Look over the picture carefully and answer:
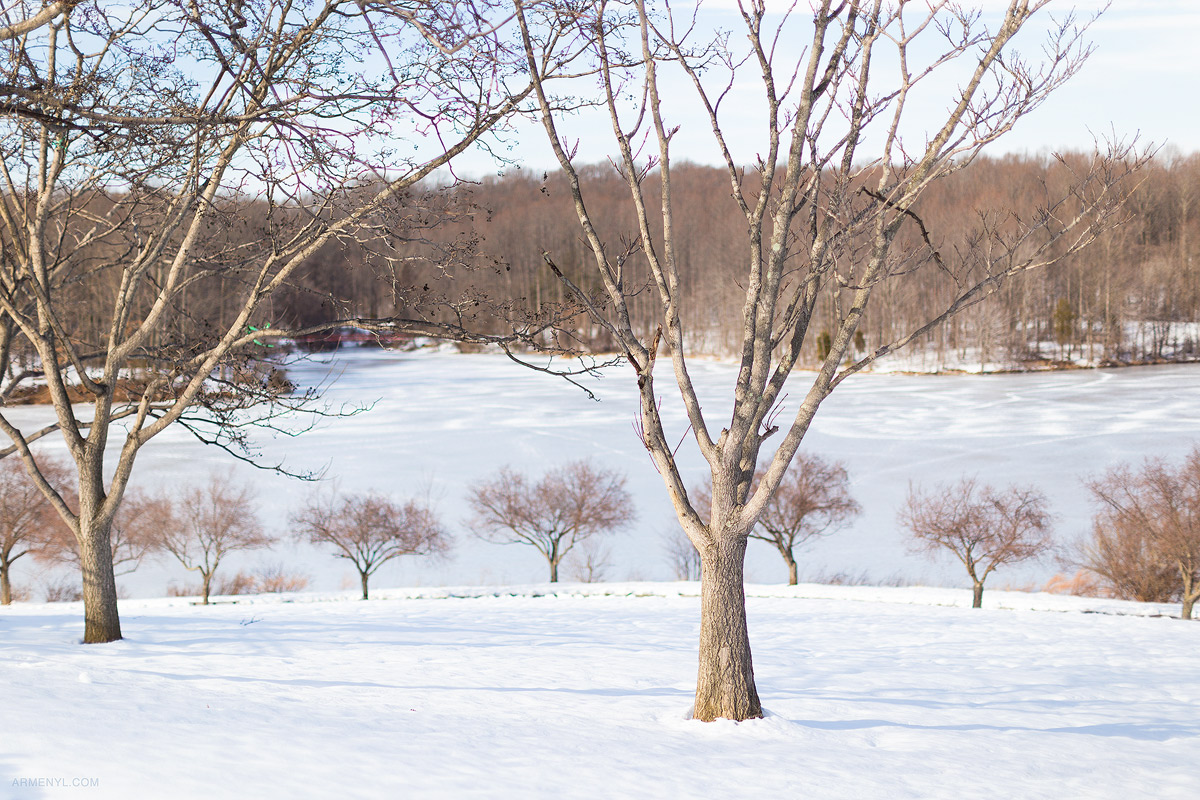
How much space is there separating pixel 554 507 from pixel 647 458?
24.9ft

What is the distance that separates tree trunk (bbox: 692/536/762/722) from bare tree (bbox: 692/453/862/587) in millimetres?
16664

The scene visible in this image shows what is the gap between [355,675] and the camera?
692cm

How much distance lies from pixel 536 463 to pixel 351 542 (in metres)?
7.64

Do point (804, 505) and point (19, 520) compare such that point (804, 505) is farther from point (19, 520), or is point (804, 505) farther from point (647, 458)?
point (19, 520)

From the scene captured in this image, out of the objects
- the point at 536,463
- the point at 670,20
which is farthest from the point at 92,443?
the point at 536,463

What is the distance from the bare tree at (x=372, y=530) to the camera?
2323 cm

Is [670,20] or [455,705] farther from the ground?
[670,20]

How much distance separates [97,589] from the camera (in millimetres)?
7871

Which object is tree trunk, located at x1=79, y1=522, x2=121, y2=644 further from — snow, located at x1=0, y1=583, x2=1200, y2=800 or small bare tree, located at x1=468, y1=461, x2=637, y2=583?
small bare tree, located at x1=468, y1=461, x2=637, y2=583

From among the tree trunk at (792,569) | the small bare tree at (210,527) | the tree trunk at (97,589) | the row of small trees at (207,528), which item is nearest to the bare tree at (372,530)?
the row of small trees at (207,528)

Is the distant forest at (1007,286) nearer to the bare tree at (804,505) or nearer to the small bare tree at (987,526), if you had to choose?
the bare tree at (804,505)

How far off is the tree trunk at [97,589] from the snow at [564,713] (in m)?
0.20

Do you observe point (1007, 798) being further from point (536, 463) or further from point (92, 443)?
point (536, 463)

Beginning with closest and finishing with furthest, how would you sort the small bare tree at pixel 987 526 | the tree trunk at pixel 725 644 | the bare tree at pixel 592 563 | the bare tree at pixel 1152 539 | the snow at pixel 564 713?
the snow at pixel 564 713, the tree trunk at pixel 725 644, the bare tree at pixel 1152 539, the small bare tree at pixel 987 526, the bare tree at pixel 592 563
